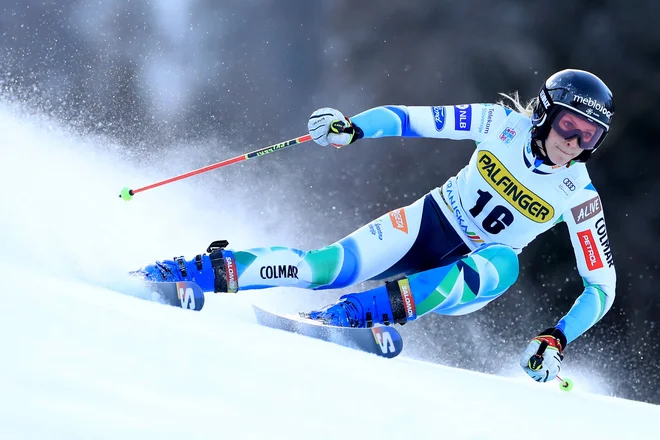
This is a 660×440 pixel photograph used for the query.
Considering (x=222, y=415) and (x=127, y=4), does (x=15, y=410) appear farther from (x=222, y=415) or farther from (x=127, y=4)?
(x=127, y=4)

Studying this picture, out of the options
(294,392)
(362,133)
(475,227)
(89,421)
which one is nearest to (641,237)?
(475,227)

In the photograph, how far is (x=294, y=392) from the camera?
1.85 m

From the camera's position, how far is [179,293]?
9.45 feet

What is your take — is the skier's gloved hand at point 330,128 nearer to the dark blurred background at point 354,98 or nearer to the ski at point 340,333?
the ski at point 340,333

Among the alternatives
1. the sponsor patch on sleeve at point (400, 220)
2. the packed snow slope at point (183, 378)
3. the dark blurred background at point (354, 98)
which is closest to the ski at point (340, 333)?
the packed snow slope at point (183, 378)

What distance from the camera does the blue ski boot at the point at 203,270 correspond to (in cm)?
310

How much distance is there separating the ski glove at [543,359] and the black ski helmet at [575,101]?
83cm

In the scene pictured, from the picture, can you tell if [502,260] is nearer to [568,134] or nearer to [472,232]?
[472,232]

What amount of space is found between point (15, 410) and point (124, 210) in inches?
164

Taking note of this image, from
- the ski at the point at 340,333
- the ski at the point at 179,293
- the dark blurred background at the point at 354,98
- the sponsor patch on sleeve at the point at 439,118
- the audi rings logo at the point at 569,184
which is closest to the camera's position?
the ski at the point at 179,293

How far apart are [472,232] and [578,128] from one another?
688 mm

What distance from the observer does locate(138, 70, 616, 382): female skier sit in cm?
327

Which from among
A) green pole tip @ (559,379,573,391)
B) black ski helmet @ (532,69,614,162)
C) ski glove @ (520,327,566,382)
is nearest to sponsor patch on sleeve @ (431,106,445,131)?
black ski helmet @ (532,69,614,162)

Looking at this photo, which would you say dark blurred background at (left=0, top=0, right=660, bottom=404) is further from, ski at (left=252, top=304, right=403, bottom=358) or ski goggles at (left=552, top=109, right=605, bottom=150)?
ski at (left=252, top=304, right=403, bottom=358)
